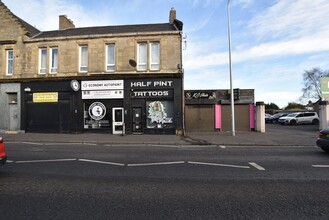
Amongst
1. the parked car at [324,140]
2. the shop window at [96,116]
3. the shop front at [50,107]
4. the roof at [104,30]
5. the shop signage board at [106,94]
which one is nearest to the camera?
the parked car at [324,140]

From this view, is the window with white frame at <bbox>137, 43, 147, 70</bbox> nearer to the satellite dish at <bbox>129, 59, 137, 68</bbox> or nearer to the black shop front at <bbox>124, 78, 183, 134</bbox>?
the satellite dish at <bbox>129, 59, 137, 68</bbox>

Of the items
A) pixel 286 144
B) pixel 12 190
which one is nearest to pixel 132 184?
pixel 12 190

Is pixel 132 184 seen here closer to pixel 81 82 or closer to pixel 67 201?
pixel 67 201

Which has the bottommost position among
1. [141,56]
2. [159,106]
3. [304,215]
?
[304,215]

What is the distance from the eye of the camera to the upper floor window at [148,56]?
1945 cm

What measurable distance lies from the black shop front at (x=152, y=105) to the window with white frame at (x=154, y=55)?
120cm

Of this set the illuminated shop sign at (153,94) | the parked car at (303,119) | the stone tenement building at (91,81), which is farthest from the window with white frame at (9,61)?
the parked car at (303,119)

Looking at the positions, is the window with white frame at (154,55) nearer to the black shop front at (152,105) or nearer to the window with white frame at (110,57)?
the black shop front at (152,105)

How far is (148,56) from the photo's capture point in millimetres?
19422

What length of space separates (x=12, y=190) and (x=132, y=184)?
8.50ft

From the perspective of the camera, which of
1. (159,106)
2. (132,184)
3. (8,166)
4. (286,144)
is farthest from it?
(159,106)

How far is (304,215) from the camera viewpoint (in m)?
4.05

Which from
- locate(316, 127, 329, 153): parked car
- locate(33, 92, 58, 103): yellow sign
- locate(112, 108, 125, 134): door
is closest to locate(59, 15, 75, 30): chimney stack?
locate(33, 92, 58, 103): yellow sign

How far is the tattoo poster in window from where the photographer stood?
1925 cm
